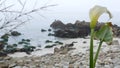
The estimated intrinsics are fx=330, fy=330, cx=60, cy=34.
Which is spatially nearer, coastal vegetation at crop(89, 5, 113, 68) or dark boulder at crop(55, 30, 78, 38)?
coastal vegetation at crop(89, 5, 113, 68)

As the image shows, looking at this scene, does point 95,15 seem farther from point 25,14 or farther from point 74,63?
point 74,63

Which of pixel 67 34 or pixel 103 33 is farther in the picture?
pixel 67 34

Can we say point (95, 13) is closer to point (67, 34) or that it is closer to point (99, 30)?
point (99, 30)

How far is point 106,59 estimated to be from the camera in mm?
14625

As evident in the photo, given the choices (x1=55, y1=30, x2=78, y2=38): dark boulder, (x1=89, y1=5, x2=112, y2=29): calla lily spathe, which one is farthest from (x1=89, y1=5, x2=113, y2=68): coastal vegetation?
(x1=55, y1=30, x2=78, y2=38): dark boulder

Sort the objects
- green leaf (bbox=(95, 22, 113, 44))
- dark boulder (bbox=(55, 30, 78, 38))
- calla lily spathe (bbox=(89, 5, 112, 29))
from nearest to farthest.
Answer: calla lily spathe (bbox=(89, 5, 112, 29)), green leaf (bbox=(95, 22, 113, 44)), dark boulder (bbox=(55, 30, 78, 38))

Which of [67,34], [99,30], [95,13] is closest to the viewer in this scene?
[95,13]

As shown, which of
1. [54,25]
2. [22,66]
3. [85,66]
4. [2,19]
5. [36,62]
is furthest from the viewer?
[54,25]

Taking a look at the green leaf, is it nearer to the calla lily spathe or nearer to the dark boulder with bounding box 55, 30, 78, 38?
the calla lily spathe

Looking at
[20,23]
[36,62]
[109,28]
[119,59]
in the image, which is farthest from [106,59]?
[20,23]

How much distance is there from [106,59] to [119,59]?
570 mm

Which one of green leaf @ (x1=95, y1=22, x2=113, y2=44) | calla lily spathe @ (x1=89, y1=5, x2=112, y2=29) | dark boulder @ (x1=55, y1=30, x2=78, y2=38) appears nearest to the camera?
calla lily spathe @ (x1=89, y1=5, x2=112, y2=29)

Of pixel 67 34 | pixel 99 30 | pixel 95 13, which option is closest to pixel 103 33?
pixel 99 30

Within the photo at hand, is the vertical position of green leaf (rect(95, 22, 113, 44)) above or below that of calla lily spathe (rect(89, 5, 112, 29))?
below
